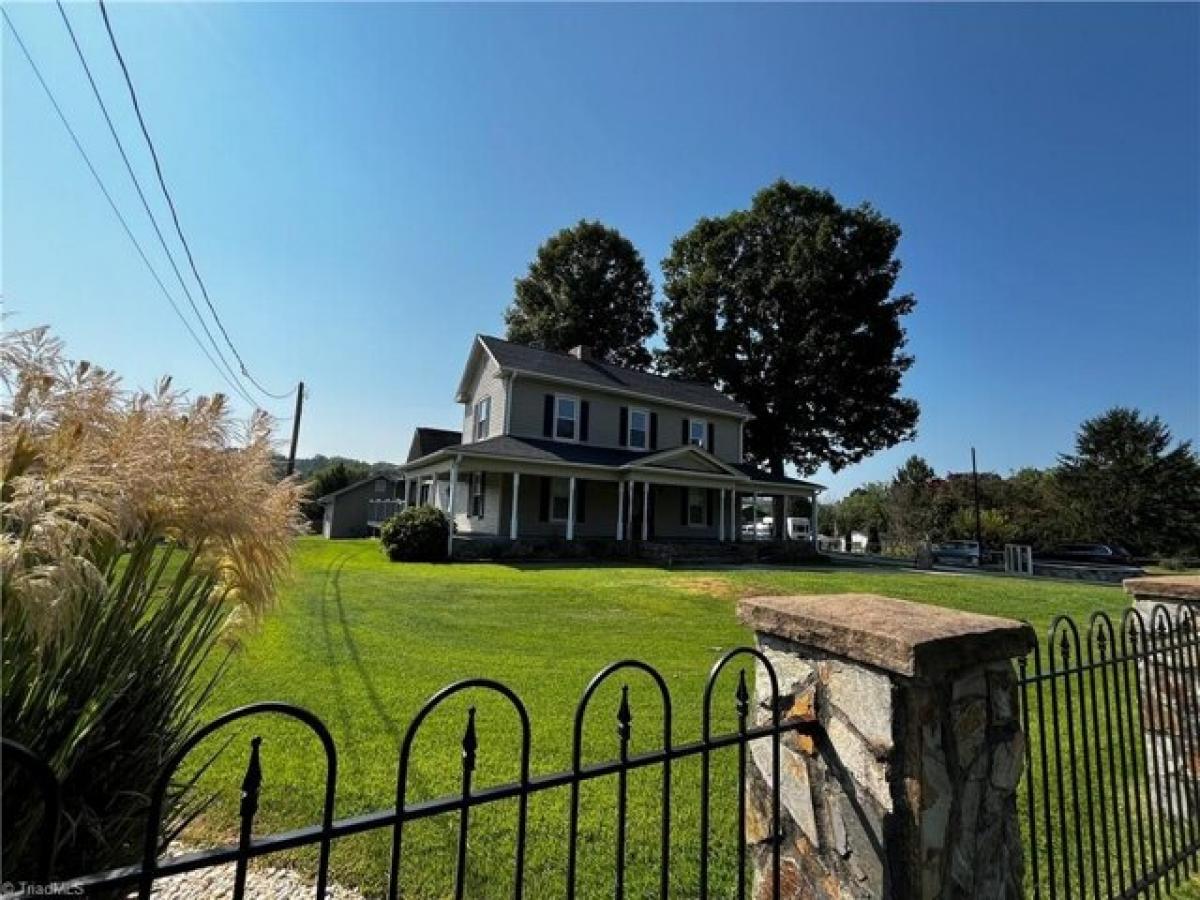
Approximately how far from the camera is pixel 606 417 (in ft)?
71.8

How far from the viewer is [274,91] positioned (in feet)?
23.9

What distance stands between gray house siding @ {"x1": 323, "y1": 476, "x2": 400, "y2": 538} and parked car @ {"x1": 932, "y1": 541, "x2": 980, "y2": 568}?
90.9 feet

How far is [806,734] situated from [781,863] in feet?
1.52

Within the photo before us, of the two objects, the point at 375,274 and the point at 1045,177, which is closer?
the point at 1045,177

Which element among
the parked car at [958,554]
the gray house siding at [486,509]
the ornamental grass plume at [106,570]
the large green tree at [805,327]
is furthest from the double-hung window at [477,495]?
the parked car at [958,554]

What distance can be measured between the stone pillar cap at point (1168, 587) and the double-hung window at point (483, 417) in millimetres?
18595

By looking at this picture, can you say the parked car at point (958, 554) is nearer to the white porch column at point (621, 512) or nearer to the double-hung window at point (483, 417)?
the white porch column at point (621, 512)

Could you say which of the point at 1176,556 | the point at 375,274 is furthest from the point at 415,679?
the point at 1176,556

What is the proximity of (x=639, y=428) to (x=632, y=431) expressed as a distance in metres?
0.35

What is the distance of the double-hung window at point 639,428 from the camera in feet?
73.7

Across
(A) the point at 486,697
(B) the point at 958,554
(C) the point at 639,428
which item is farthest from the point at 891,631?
(B) the point at 958,554

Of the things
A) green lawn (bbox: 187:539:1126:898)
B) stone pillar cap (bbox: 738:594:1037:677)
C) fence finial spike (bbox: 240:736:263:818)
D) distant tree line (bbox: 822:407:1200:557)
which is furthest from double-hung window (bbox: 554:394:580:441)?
distant tree line (bbox: 822:407:1200:557)

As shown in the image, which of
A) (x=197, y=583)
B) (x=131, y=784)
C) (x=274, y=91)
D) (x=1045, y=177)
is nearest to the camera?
(x=131, y=784)

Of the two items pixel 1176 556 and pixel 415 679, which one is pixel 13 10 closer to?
pixel 415 679
